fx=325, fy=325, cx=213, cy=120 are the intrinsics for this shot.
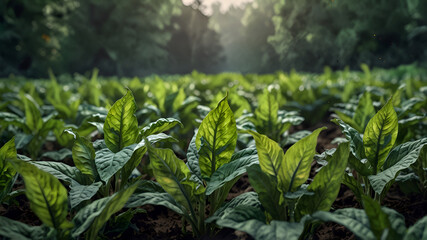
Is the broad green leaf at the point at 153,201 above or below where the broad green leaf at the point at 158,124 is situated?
below

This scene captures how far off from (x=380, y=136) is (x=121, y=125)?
1269 millimetres

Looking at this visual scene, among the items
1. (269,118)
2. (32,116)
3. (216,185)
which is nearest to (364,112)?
(269,118)

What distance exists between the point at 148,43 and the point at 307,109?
110 ft

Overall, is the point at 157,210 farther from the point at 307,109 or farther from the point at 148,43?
the point at 148,43

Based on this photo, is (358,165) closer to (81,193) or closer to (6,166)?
(81,193)

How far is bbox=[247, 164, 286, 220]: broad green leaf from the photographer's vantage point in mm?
1326

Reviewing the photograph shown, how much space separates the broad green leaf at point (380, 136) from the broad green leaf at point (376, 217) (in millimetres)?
617

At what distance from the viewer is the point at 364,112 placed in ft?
7.59

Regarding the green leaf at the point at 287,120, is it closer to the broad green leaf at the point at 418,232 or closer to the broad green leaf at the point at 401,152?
the broad green leaf at the point at 401,152

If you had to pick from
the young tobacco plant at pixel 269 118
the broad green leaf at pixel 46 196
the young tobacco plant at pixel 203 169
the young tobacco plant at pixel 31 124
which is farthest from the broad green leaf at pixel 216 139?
the young tobacco plant at pixel 31 124

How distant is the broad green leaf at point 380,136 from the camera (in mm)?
1547

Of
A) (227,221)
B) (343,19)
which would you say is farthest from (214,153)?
(343,19)

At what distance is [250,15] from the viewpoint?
4488 millimetres

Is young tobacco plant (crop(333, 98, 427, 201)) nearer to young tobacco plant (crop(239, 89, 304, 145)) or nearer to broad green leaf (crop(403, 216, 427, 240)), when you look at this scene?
broad green leaf (crop(403, 216, 427, 240))
